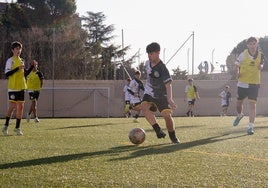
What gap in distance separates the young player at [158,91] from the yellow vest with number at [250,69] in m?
3.46

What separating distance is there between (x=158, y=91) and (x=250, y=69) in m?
3.59

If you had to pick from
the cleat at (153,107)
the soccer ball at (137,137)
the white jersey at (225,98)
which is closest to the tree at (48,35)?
the white jersey at (225,98)

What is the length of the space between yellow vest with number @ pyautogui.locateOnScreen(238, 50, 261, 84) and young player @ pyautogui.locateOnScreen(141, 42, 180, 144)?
3.46 meters

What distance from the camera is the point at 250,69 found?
36.5 ft

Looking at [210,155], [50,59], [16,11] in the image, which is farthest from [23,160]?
[16,11]

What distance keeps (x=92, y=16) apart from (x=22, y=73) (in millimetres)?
50367

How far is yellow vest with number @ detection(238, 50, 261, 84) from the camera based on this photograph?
11117 mm

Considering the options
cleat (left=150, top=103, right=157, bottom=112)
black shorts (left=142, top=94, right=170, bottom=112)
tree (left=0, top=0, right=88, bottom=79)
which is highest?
tree (left=0, top=0, right=88, bottom=79)

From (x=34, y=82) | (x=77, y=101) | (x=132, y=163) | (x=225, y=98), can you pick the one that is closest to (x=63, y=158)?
(x=132, y=163)

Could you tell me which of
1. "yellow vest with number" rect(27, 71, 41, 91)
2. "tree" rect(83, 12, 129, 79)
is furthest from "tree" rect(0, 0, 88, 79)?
"yellow vest with number" rect(27, 71, 41, 91)

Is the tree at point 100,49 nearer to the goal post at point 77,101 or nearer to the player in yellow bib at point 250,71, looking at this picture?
the goal post at point 77,101

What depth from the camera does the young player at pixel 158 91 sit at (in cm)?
829

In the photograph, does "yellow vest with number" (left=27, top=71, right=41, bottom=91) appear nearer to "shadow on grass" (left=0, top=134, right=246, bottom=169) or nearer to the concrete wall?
"shadow on grass" (left=0, top=134, right=246, bottom=169)

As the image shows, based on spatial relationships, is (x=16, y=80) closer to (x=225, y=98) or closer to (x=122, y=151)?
(x=122, y=151)
